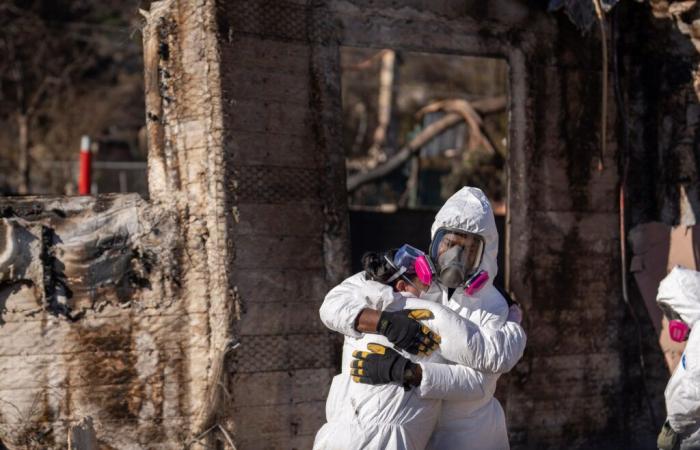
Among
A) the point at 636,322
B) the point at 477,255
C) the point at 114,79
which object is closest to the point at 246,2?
the point at 477,255

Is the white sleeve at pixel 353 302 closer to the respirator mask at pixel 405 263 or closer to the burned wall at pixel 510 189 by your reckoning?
the respirator mask at pixel 405 263

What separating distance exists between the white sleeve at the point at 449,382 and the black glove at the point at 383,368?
0.05m

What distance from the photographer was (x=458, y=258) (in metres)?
4.18

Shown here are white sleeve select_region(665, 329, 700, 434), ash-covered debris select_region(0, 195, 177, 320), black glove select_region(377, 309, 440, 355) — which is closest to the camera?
black glove select_region(377, 309, 440, 355)

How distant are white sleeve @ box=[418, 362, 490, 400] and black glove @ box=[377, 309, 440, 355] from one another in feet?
0.54

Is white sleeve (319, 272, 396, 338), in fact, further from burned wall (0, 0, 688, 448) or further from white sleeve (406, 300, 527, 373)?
burned wall (0, 0, 688, 448)

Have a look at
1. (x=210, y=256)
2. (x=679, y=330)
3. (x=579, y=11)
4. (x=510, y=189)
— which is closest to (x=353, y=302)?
(x=679, y=330)

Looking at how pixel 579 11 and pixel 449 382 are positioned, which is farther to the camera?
pixel 579 11

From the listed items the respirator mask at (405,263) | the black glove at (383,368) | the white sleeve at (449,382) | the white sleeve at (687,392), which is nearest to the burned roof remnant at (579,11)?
the white sleeve at (687,392)

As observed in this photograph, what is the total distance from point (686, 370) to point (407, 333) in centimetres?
178

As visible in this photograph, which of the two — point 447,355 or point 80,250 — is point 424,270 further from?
point 80,250

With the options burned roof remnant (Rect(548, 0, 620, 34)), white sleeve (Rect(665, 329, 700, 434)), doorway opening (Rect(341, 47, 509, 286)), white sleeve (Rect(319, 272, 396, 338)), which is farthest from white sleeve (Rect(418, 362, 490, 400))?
burned roof remnant (Rect(548, 0, 620, 34))

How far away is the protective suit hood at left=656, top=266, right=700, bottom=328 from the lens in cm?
513

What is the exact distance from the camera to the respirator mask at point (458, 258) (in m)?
4.16
